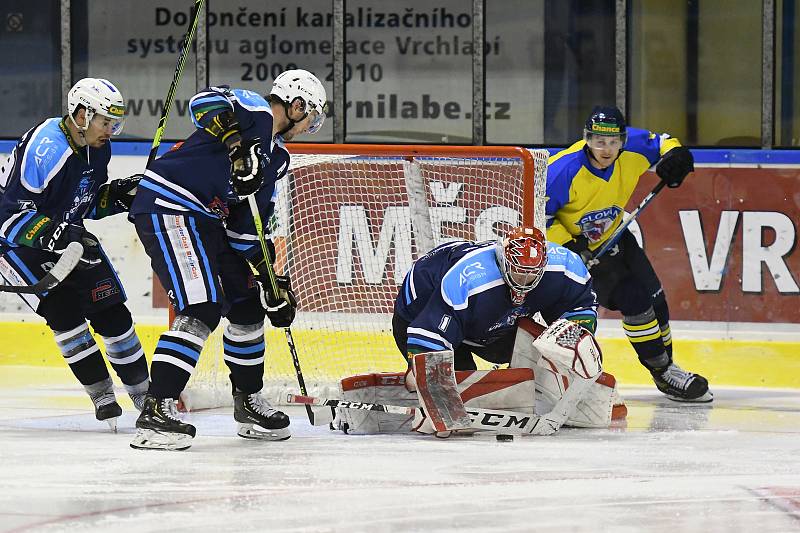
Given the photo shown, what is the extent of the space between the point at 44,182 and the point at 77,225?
0.77 feet

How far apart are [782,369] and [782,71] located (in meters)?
1.49

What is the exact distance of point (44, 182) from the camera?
438 centimetres

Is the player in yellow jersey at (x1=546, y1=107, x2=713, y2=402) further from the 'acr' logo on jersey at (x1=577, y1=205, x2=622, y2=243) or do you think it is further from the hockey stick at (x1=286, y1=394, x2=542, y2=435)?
the hockey stick at (x1=286, y1=394, x2=542, y2=435)

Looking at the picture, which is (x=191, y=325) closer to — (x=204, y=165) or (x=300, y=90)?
(x=204, y=165)

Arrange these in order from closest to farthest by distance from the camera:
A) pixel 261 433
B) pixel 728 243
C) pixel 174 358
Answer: pixel 174 358 → pixel 261 433 → pixel 728 243

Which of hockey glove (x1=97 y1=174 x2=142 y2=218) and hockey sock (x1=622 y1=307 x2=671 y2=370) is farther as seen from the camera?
hockey sock (x1=622 y1=307 x2=671 y2=370)

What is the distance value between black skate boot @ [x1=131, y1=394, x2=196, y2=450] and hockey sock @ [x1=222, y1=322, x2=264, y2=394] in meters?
0.40

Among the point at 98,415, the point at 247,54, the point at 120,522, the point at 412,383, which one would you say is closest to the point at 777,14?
the point at 247,54

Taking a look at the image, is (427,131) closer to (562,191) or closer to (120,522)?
(562,191)

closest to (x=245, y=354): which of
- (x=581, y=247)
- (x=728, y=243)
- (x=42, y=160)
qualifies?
(x=42, y=160)

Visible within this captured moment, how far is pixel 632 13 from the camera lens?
6820mm

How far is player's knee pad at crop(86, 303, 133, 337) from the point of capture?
461cm

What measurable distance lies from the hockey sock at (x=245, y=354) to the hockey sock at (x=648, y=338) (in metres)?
1.55

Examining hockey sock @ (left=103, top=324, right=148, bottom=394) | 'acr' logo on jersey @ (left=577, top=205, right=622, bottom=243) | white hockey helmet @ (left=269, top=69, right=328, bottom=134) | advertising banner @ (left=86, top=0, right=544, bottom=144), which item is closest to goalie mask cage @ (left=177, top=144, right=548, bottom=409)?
'acr' logo on jersey @ (left=577, top=205, right=622, bottom=243)
